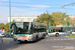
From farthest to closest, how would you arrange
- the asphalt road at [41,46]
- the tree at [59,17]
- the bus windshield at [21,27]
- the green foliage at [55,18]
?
the tree at [59,17]
the green foliage at [55,18]
the bus windshield at [21,27]
the asphalt road at [41,46]

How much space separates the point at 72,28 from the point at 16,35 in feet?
95.9

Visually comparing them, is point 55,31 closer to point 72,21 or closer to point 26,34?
point 26,34

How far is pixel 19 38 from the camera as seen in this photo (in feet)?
58.2

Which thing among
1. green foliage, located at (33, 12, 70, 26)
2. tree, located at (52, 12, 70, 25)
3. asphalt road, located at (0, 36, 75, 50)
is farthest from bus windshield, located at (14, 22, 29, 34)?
tree, located at (52, 12, 70, 25)

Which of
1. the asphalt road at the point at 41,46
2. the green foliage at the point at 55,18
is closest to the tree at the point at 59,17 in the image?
the green foliage at the point at 55,18

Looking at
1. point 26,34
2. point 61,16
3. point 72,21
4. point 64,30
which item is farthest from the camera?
point 61,16

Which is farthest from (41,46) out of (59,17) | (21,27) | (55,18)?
(59,17)

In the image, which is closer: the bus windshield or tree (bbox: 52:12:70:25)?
the bus windshield

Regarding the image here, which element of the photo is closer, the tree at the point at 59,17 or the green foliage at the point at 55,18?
the green foliage at the point at 55,18

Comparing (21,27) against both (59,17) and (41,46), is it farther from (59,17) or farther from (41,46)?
(59,17)

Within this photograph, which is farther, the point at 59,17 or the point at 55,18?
the point at 59,17

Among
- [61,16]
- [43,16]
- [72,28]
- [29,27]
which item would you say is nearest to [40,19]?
[43,16]

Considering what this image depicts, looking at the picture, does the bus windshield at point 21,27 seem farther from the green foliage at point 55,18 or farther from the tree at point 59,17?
the tree at point 59,17

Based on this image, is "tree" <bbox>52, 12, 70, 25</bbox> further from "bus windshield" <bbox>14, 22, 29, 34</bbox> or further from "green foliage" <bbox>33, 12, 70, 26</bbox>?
"bus windshield" <bbox>14, 22, 29, 34</bbox>
